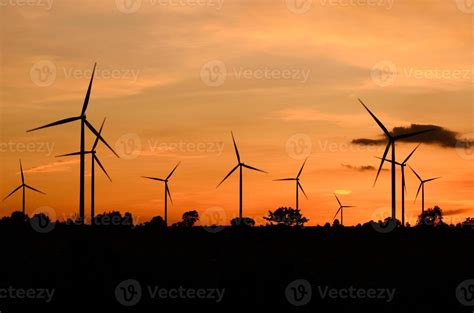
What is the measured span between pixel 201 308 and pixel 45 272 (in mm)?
23340

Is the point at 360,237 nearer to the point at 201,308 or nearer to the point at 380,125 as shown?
the point at 380,125

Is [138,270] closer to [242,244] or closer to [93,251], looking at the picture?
[93,251]

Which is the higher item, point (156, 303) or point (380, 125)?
point (380, 125)

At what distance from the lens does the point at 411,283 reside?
77.9 metres

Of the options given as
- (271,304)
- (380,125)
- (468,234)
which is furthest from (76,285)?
(468,234)

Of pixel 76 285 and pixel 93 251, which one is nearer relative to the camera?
pixel 76 285

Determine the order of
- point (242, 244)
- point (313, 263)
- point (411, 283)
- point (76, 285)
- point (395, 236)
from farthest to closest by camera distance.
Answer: point (395, 236) → point (242, 244) → point (313, 263) → point (411, 283) → point (76, 285)

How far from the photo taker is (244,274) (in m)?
80.7

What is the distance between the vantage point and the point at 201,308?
211 feet

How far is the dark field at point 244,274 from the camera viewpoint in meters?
66.2

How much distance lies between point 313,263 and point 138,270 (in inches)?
820

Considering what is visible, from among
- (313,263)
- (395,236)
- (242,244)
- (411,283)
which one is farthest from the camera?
(395,236)

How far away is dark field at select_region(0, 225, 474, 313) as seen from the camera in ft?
217

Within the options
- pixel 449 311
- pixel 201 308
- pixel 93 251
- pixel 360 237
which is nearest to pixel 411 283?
pixel 449 311
